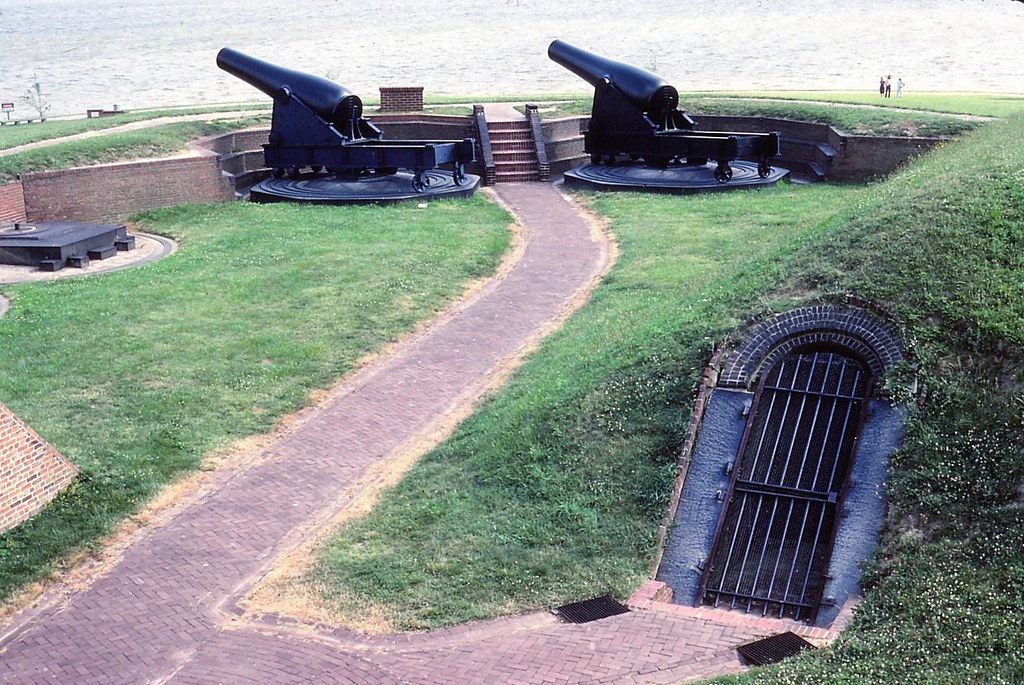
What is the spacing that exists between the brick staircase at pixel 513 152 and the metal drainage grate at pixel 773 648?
697 inches

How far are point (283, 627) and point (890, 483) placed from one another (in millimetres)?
4206

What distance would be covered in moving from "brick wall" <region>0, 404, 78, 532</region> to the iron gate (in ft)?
17.2

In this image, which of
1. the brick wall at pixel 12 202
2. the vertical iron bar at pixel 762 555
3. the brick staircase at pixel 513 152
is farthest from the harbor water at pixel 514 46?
the vertical iron bar at pixel 762 555

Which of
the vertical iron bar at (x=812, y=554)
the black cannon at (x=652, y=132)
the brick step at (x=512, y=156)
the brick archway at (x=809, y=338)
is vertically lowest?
the vertical iron bar at (x=812, y=554)

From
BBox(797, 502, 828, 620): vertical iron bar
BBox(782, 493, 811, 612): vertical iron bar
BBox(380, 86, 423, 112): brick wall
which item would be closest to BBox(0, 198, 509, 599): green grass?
BBox(782, 493, 811, 612): vertical iron bar

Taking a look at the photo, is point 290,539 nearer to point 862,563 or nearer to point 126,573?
point 126,573

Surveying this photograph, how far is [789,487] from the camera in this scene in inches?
342

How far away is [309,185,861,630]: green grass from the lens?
8305 millimetres

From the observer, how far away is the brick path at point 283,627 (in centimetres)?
718

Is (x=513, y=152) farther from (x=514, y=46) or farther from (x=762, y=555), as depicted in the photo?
(x=514, y=46)

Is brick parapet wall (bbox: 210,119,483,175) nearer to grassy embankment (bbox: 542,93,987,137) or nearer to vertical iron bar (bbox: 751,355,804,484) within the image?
grassy embankment (bbox: 542,93,987,137)

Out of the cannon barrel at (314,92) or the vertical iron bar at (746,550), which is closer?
the vertical iron bar at (746,550)

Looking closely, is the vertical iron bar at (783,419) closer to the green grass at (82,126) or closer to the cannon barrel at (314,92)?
the cannon barrel at (314,92)

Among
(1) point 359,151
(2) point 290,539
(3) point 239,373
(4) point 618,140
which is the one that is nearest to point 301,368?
(3) point 239,373
